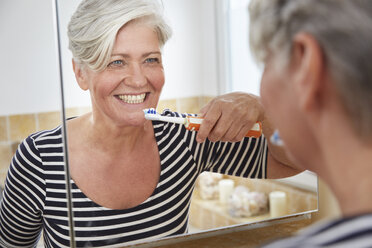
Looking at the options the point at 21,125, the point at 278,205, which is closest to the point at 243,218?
the point at 278,205

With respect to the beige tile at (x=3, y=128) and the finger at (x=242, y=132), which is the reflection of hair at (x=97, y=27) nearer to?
the beige tile at (x=3, y=128)

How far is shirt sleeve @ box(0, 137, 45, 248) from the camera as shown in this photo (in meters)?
0.71

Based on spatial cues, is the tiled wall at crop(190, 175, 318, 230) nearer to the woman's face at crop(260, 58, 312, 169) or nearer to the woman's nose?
the woman's nose

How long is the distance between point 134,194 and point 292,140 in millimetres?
347

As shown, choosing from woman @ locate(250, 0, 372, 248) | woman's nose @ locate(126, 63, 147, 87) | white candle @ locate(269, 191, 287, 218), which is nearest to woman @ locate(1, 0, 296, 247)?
woman's nose @ locate(126, 63, 147, 87)

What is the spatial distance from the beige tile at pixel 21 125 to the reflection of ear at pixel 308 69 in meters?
0.44

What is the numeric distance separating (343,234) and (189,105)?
450 millimetres

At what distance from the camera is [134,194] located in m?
0.73

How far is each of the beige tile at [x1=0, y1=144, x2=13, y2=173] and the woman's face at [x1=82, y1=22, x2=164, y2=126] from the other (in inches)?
5.7

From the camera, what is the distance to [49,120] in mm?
710

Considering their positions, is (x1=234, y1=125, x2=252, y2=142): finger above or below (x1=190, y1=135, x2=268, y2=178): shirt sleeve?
above

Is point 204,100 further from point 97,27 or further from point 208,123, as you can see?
A: point 97,27

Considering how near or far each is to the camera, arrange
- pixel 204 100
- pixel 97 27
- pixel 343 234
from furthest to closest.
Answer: pixel 204 100, pixel 97 27, pixel 343 234

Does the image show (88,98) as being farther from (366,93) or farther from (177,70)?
(366,93)
